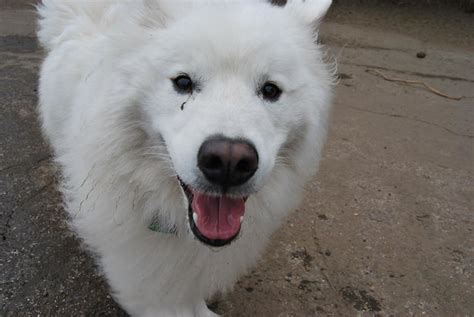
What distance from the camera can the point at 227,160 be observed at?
158 centimetres

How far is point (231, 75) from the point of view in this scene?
6.01ft

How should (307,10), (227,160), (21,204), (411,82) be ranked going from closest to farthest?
(227,160), (307,10), (21,204), (411,82)

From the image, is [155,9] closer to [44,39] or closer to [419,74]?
[44,39]

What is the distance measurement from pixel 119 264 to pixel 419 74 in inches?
191

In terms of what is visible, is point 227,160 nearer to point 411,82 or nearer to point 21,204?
point 21,204

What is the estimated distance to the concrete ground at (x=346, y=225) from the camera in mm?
2613

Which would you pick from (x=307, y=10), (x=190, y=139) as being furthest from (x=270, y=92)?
(x=307, y=10)

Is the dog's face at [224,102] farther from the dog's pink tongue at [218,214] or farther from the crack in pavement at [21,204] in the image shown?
the crack in pavement at [21,204]

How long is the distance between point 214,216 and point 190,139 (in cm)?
32

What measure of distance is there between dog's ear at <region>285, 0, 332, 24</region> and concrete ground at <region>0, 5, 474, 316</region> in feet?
2.55

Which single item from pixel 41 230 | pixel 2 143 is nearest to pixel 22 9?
pixel 2 143

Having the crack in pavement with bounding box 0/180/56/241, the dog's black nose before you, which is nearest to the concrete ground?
the crack in pavement with bounding box 0/180/56/241

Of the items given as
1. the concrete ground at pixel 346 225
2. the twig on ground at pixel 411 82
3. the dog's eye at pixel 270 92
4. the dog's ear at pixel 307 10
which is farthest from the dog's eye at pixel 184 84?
the twig on ground at pixel 411 82

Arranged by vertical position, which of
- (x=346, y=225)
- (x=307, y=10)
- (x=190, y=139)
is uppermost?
(x=307, y=10)
